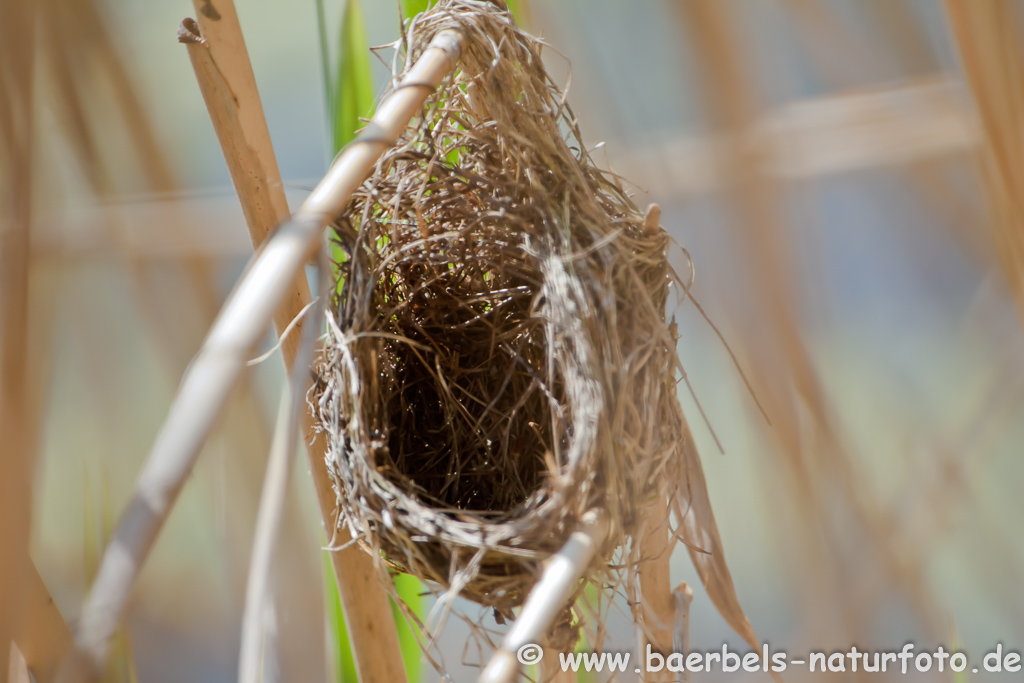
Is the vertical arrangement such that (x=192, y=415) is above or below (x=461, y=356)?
above

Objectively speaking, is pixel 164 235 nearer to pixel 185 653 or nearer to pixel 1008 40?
pixel 185 653

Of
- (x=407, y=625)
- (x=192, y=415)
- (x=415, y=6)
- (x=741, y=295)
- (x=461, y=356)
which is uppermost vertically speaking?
(x=415, y=6)

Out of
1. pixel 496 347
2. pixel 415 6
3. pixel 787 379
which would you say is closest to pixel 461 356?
pixel 496 347

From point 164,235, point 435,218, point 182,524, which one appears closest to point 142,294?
point 164,235

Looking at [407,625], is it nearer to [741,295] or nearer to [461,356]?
[461,356]

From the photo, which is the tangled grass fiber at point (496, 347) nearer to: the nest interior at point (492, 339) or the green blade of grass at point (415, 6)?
the nest interior at point (492, 339)

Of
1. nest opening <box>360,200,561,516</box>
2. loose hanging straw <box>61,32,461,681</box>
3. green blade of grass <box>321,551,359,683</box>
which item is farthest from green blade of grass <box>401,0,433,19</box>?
green blade of grass <box>321,551,359,683</box>
